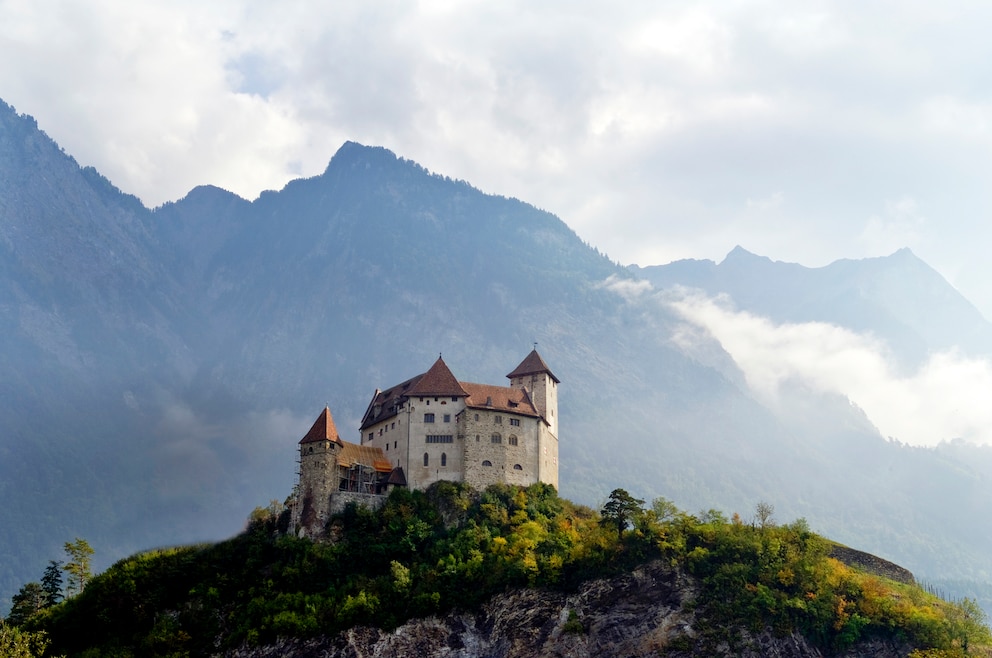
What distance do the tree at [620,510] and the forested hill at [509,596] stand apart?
0.13m

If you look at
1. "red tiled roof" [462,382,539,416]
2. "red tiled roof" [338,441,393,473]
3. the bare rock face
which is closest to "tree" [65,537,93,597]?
the bare rock face

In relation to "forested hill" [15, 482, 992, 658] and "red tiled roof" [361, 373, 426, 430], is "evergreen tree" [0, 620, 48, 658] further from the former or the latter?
"red tiled roof" [361, 373, 426, 430]

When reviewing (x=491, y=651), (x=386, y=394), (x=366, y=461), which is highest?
(x=386, y=394)

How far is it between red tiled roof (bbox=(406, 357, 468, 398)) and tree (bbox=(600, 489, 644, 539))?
763 inches

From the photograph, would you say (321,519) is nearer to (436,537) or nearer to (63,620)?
(436,537)

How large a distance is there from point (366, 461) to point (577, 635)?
29.0 metres

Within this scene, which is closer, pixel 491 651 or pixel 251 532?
pixel 491 651

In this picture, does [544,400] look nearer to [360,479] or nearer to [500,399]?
[500,399]

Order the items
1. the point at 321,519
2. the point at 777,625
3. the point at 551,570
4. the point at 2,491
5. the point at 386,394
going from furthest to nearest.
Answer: the point at 2,491, the point at 386,394, the point at 321,519, the point at 551,570, the point at 777,625

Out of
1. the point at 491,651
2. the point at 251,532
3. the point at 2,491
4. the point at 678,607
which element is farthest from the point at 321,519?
the point at 2,491

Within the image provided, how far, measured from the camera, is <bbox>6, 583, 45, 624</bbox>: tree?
3999 inches

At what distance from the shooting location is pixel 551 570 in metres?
91.9

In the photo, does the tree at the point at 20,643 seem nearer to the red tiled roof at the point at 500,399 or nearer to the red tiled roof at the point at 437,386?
the red tiled roof at the point at 437,386

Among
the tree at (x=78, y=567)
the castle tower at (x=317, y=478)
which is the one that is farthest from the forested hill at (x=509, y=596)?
the tree at (x=78, y=567)
